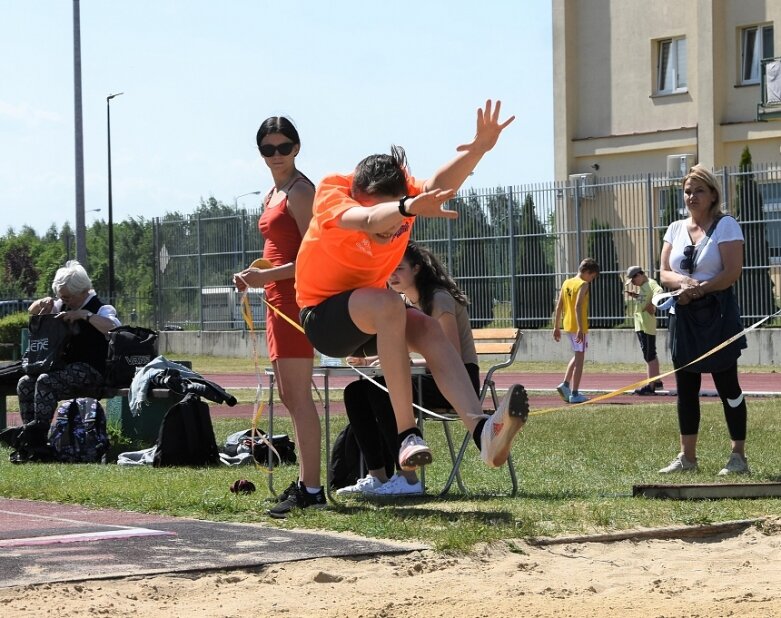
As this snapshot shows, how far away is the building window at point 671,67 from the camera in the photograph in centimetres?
3697

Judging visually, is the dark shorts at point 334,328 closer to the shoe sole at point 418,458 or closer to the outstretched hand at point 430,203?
the shoe sole at point 418,458

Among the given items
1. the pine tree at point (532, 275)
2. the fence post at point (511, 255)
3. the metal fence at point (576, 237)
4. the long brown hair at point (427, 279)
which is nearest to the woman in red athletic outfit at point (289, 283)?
the long brown hair at point (427, 279)

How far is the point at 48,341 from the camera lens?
1182 centimetres

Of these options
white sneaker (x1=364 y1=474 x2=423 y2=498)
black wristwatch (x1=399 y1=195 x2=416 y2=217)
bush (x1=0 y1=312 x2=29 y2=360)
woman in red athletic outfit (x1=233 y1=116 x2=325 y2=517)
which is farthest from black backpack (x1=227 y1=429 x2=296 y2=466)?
bush (x1=0 y1=312 x2=29 y2=360)

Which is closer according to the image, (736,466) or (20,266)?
(736,466)

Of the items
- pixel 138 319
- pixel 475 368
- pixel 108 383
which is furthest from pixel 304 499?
pixel 138 319

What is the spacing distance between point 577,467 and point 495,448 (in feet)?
12.6

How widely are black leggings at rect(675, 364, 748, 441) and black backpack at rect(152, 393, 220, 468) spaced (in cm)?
351

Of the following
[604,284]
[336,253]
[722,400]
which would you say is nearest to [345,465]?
[336,253]

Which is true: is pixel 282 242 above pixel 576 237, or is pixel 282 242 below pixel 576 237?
below

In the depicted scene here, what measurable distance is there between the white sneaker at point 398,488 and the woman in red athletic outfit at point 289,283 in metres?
0.45

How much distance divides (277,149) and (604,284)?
21.5 meters

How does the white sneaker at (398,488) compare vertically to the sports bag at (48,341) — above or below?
below

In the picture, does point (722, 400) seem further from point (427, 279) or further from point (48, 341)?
point (48, 341)
